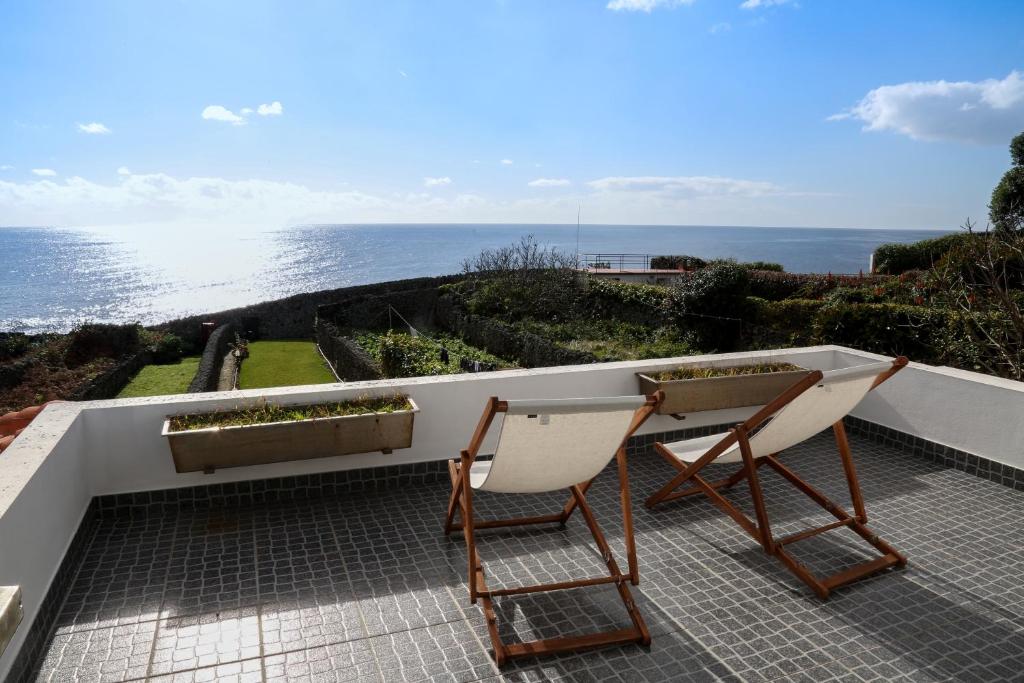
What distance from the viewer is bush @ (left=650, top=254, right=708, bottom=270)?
2661 cm

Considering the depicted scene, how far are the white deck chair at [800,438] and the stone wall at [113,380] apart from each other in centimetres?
1383

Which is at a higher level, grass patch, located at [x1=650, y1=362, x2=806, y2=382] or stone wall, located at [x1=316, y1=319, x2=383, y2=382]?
grass patch, located at [x1=650, y1=362, x2=806, y2=382]

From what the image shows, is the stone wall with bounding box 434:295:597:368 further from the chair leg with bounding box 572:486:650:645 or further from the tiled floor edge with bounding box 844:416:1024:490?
the chair leg with bounding box 572:486:650:645

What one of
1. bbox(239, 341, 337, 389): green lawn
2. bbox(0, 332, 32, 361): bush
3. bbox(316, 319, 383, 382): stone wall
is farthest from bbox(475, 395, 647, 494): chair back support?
bbox(0, 332, 32, 361): bush

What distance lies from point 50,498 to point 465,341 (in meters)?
14.6

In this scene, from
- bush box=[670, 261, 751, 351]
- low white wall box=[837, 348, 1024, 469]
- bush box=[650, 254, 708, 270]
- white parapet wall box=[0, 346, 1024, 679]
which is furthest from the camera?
bush box=[650, 254, 708, 270]

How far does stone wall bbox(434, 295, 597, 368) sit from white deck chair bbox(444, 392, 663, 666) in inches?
282

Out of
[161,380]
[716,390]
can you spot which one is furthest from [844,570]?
[161,380]

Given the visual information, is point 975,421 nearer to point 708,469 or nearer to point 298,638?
point 708,469

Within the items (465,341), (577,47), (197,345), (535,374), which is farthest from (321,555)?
(197,345)

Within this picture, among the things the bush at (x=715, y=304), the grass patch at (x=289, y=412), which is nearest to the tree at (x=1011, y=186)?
the bush at (x=715, y=304)

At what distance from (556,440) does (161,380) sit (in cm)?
1811

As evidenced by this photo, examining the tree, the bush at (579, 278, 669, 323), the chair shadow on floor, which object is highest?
the tree

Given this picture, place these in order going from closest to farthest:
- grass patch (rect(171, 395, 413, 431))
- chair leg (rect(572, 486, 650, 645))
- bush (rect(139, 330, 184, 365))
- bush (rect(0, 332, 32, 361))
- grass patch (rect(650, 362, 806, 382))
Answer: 1. chair leg (rect(572, 486, 650, 645))
2. grass patch (rect(171, 395, 413, 431))
3. grass patch (rect(650, 362, 806, 382))
4. bush (rect(0, 332, 32, 361))
5. bush (rect(139, 330, 184, 365))
